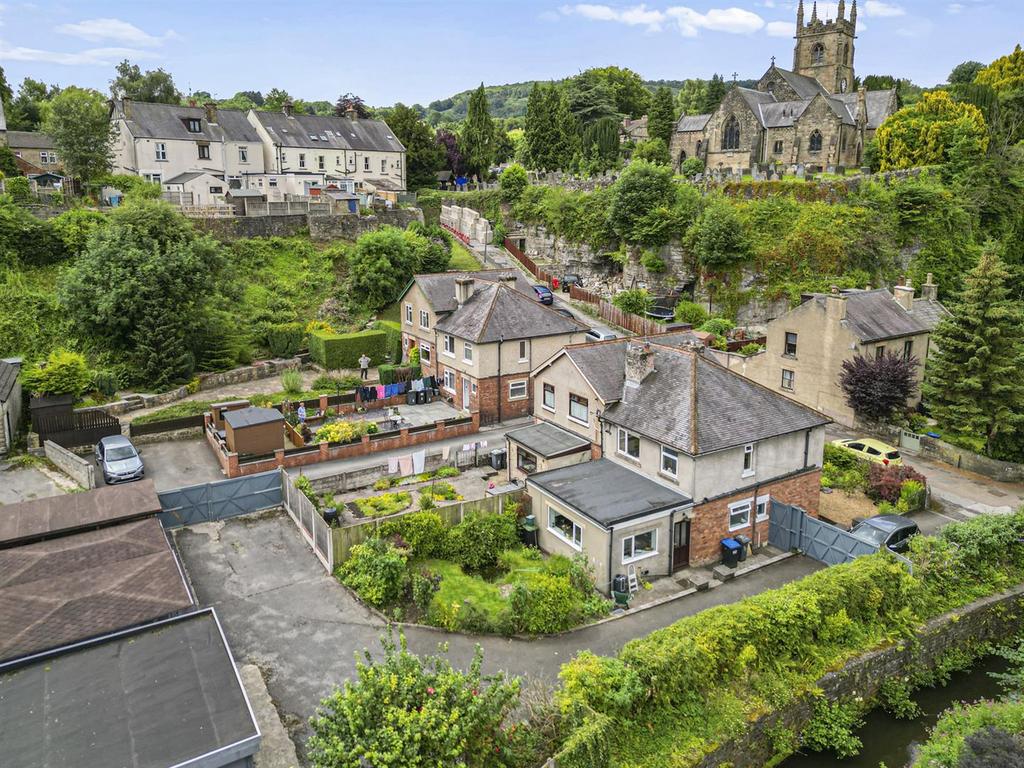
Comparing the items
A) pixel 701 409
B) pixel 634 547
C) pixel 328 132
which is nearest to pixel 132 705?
pixel 634 547

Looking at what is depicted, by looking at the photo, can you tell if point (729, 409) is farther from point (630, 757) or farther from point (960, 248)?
point (960, 248)

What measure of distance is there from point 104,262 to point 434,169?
138 feet

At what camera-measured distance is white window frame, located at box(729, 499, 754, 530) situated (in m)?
22.3

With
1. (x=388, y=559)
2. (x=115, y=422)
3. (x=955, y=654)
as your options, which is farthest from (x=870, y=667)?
(x=115, y=422)

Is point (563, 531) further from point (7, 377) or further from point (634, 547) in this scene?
point (7, 377)

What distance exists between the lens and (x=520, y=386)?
3419 cm

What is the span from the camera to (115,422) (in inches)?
1167

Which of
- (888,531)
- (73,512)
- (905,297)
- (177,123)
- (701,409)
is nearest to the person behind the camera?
(73,512)

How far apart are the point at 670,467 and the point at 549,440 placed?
547 cm

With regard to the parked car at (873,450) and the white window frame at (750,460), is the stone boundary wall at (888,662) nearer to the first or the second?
the white window frame at (750,460)

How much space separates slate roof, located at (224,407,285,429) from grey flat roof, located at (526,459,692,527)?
11528 millimetres

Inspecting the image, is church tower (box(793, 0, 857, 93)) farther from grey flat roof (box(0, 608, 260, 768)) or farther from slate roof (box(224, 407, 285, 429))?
grey flat roof (box(0, 608, 260, 768))

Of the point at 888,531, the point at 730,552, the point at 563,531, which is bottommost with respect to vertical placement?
the point at 730,552

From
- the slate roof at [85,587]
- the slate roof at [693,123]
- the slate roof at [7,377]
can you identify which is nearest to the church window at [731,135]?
the slate roof at [693,123]
